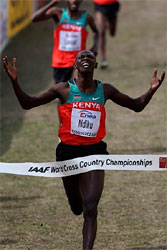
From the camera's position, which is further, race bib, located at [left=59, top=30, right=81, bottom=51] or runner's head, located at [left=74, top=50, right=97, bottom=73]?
race bib, located at [left=59, top=30, right=81, bottom=51]

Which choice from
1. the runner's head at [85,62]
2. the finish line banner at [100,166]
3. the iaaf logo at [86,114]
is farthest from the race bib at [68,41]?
the finish line banner at [100,166]

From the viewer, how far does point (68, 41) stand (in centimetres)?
1054

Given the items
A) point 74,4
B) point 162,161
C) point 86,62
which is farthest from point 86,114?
point 74,4

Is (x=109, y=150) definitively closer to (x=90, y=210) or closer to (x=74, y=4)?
(x=74, y=4)

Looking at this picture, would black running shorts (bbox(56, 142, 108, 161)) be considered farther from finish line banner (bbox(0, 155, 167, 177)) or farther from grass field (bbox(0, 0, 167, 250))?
grass field (bbox(0, 0, 167, 250))

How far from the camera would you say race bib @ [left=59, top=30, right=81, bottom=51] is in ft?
34.6

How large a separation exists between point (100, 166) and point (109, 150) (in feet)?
14.0

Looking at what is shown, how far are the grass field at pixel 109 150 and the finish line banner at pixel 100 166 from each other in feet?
3.05

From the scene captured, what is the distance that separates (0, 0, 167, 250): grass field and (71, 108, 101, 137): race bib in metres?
1.25

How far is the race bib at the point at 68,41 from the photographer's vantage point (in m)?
10.5

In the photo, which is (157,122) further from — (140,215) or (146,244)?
(146,244)

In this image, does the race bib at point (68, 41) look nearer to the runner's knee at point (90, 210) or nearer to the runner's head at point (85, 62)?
the runner's head at point (85, 62)

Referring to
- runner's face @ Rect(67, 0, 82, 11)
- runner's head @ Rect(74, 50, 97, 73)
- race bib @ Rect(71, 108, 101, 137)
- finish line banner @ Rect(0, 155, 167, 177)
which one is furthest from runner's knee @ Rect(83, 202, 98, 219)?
runner's face @ Rect(67, 0, 82, 11)

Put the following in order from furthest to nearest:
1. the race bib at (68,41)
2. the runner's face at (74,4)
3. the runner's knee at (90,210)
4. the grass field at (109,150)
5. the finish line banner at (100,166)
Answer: the race bib at (68,41) → the runner's face at (74,4) → the grass field at (109,150) → the finish line banner at (100,166) → the runner's knee at (90,210)
